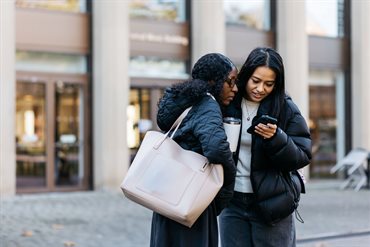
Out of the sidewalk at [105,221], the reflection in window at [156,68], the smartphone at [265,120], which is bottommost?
the sidewalk at [105,221]

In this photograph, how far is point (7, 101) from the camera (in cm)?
1307

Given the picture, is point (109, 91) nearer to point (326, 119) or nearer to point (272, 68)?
point (326, 119)

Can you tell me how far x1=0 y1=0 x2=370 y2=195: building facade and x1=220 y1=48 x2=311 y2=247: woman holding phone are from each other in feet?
33.2

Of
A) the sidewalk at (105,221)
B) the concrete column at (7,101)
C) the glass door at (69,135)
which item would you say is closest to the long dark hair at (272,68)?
the sidewalk at (105,221)

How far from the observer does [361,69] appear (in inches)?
727

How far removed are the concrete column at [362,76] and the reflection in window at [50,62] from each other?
8.23m

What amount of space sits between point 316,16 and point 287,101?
1531cm

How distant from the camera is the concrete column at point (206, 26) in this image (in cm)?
1562

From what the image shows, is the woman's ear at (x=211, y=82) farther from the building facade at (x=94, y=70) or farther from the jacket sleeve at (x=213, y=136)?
the building facade at (x=94, y=70)

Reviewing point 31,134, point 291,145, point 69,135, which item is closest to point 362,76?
point 69,135

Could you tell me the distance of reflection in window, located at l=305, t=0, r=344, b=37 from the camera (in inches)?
722

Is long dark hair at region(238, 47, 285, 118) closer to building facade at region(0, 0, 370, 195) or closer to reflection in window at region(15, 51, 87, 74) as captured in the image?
building facade at region(0, 0, 370, 195)

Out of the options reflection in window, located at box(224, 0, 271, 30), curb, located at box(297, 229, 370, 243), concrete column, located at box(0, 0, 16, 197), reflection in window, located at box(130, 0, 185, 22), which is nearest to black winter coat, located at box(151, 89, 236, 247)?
curb, located at box(297, 229, 370, 243)

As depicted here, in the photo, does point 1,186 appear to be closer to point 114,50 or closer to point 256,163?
point 114,50
